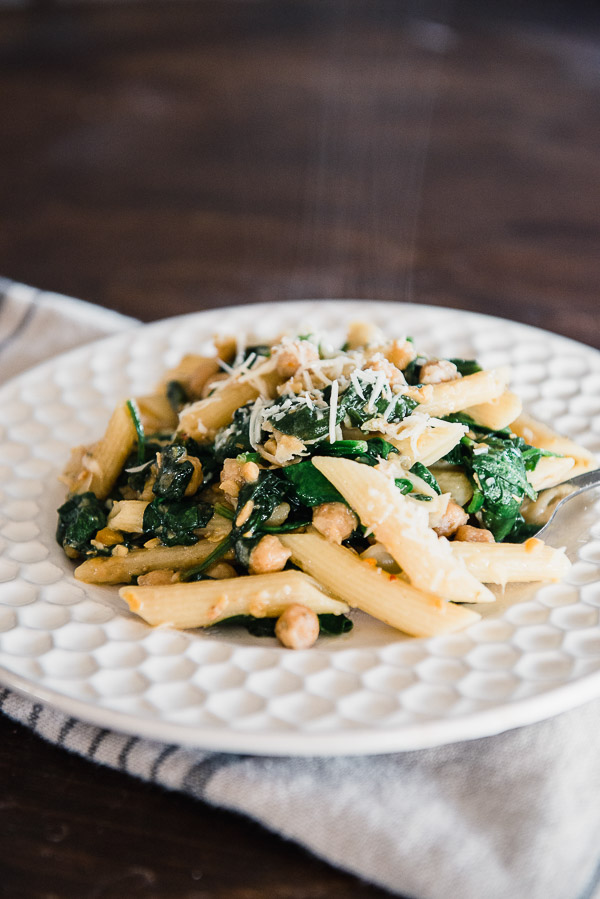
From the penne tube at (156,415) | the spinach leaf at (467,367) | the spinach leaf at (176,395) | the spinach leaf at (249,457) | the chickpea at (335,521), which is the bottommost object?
the penne tube at (156,415)

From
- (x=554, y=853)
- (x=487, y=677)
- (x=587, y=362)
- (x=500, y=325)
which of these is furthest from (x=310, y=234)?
(x=554, y=853)

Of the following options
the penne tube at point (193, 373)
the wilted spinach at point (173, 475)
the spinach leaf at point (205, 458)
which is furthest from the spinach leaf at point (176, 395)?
the wilted spinach at point (173, 475)

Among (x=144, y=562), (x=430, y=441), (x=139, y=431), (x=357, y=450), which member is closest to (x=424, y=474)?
(x=430, y=441)

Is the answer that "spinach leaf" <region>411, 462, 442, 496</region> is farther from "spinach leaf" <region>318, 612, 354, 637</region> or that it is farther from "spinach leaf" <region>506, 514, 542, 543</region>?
"spinach leaf" <region>318, 612, 354, 637</region>

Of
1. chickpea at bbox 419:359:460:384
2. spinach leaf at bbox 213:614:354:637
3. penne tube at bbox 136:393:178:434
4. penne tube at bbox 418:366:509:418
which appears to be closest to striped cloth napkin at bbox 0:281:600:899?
spinach leaf at bbox 213:614:354:637

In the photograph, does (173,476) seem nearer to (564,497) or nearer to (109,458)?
(109,458)

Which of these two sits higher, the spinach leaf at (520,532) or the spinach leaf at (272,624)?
the spinach leaf at (520,532)

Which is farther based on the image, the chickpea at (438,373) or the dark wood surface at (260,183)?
the chickpea at (438,373)

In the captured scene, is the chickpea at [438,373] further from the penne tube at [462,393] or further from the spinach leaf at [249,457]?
the spinach leaf at [249,457]
